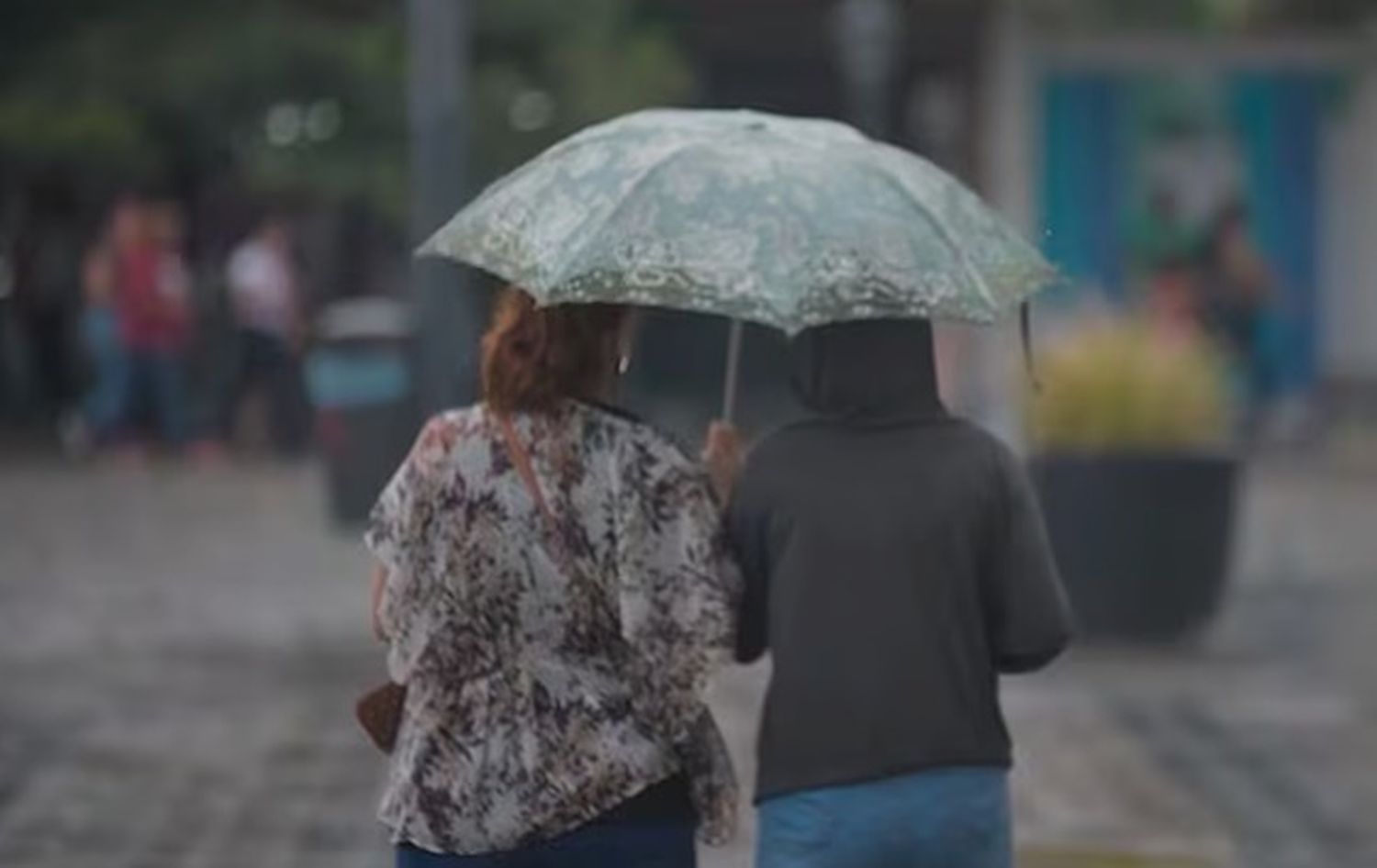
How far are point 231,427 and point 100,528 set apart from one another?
507 centimetres

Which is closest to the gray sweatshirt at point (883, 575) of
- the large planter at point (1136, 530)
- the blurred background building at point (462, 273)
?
the blurred background building at point (462, 273)

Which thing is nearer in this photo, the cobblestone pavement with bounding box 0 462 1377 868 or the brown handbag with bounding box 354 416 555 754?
the brown handbag with bounding box 354 416 555 754

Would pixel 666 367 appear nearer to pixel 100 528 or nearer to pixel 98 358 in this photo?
pixel 98 358

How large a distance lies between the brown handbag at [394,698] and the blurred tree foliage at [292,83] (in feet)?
54.1

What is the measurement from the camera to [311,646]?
42.4 feet

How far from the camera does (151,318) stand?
846 inches

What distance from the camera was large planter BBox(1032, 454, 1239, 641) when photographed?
1245cm

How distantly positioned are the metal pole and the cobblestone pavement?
1.15 meters

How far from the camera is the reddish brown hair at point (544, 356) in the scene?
4785mm

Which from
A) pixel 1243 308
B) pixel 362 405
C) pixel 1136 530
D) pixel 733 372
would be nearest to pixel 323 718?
pixel 1136 530

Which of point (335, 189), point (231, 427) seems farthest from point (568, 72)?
point (231, 427)

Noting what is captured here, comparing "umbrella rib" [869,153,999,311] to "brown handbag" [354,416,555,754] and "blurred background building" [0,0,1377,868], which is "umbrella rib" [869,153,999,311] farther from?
"blurred background building" [0,0,1377,868]

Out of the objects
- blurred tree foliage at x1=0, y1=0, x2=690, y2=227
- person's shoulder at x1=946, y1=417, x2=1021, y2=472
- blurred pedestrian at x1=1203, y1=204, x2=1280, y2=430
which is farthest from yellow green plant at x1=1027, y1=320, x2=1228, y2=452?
blurred pedestrian at x1=1203, y1=204, x2=1280, y2=430

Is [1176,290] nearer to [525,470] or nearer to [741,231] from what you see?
[741,231]
